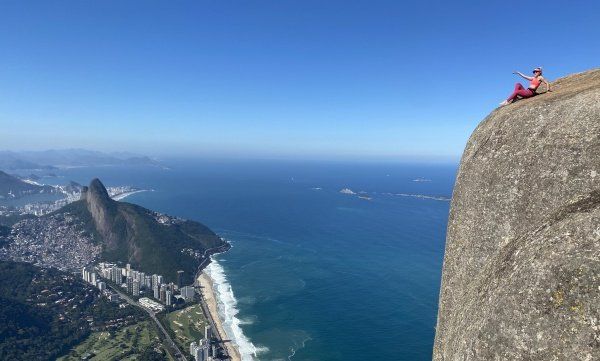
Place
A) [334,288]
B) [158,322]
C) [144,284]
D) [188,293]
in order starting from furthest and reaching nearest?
1. [144,284]
2. [188,293]
3. [334,288]
4. [158,322]

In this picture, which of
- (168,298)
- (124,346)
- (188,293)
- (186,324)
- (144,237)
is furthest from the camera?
(144,237)

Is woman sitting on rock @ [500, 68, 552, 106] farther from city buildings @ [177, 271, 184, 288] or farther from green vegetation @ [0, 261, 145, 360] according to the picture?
city buildings @ [177, 271, 184, 288]

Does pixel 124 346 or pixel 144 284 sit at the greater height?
pixel 124 346

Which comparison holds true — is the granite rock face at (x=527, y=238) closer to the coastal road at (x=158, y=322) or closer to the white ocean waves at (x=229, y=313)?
the white ocean waves at (x=229, y=313)

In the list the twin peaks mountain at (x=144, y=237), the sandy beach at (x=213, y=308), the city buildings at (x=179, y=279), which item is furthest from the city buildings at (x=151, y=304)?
the twin peaks mountain at (x=144, y=237)

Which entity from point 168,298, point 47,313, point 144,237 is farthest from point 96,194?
point 168,298

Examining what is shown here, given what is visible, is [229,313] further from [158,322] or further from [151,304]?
[151,304]

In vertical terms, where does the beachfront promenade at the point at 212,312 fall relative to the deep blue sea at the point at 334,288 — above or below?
below
